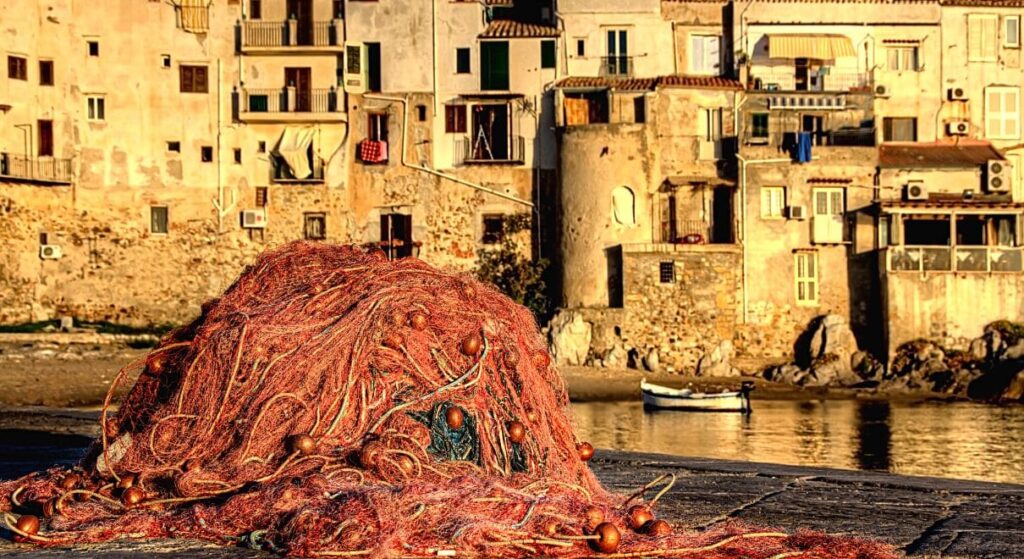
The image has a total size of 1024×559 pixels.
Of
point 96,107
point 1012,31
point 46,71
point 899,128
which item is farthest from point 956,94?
point 46,71

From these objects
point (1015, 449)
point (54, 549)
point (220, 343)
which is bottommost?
point (1015, 449)

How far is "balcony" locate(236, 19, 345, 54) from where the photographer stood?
5000 centimetres

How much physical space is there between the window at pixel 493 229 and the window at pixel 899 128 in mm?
12661

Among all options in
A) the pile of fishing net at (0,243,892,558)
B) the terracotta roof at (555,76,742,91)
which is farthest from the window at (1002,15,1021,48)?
the pile of fishing net at (0,243,892,558)

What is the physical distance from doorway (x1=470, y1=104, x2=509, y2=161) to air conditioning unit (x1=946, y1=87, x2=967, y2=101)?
46.4 feet

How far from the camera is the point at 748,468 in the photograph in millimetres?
14359

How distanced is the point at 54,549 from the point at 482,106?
42647mm

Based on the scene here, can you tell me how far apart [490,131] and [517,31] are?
10.5 ft

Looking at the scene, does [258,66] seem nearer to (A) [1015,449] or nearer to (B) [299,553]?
(A) [1015,449]

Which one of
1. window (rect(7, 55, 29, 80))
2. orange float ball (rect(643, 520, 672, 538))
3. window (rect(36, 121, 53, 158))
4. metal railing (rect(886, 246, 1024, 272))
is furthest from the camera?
window (rect(36, 121, 53, 158))

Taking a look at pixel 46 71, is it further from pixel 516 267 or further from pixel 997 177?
pixel 997 177

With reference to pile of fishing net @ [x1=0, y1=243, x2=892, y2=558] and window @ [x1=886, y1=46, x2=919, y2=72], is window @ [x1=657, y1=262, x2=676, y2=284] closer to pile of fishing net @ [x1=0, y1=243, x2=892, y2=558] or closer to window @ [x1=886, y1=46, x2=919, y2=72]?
window @ [x1=886, y1=46, x2=919, y2=72]

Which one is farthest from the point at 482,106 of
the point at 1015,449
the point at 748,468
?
the point at 748,468

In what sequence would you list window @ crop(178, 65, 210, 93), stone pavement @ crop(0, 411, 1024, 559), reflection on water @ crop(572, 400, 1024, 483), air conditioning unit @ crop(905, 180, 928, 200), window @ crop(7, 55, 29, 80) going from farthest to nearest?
window @ crop(178, 65, 210, 93), air conditioning unit @ crop(905, 180, 928, 200), window @ crop(7, 55, 29, 80), reflection on water @ crop(572, 400, 1024, 483), stone pavement @ crop(0, 411, 1024, 559)
